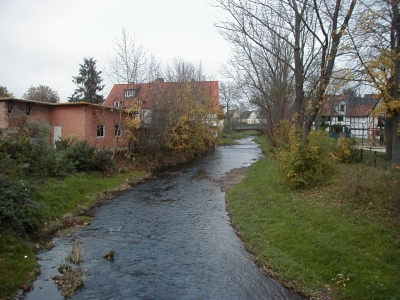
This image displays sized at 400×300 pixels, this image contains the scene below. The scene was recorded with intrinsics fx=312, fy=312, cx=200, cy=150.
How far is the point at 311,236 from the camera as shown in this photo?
28.8 feet

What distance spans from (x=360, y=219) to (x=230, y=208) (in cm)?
590

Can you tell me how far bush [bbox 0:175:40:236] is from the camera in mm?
8901

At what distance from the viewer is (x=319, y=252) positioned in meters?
7.90

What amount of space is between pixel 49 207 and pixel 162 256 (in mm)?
5899

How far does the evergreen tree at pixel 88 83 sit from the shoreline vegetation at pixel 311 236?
32470 millimetres

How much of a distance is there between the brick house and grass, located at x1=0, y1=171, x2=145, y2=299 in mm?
4206

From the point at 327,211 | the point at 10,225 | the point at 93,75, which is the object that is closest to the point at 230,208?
the point at 327,211

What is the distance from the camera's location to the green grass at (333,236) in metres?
6.75

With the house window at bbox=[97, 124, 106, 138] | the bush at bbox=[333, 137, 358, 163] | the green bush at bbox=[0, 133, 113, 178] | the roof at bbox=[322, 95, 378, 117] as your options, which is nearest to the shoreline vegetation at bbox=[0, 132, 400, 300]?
the green bush at bbox=[0, 133, 113, 178]

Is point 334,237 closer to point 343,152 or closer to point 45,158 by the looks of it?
point 343,152

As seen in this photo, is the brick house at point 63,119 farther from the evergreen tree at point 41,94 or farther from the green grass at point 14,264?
the evergreen tree at point 41,94

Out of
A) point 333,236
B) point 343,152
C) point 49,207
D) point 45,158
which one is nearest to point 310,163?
point 333,236

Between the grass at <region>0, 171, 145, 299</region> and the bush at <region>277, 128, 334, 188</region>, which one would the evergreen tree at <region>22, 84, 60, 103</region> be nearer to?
the grass at <region>0, 171, 145, 299</region>

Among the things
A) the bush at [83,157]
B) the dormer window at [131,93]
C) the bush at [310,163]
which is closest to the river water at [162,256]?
the bush at [310,163]
